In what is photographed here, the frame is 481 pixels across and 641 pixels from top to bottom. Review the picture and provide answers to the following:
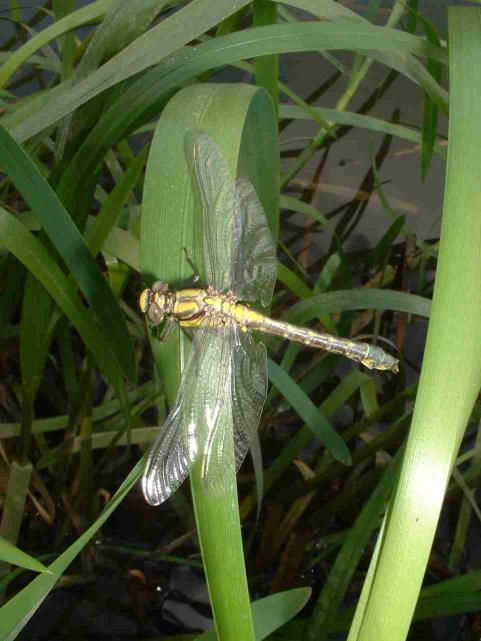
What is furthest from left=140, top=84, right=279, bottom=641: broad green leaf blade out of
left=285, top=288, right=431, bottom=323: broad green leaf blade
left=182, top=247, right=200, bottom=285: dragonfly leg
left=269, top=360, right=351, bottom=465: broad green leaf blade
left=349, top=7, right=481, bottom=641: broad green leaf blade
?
left=285, top=288, right=431, bottom=323: broad green leaf blade

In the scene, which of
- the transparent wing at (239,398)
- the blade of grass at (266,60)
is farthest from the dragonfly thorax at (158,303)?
the blade of grass at (266,60)

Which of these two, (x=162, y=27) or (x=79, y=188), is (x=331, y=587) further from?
(x=162, y=27)

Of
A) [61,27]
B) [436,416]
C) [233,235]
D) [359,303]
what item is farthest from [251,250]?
[436,416]

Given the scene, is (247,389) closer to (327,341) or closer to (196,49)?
(327,341)

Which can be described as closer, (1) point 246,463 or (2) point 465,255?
(2) point 465,255

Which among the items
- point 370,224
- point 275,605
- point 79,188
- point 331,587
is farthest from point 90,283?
point 370,224

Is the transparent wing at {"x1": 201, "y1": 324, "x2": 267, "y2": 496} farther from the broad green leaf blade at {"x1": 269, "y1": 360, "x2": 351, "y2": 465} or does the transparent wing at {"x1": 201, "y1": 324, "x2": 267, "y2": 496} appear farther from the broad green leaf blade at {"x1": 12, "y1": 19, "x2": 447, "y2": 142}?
the broad green leaf blade at {"x1": 12, "y1": 19, "x2": 447, "y2": 142}

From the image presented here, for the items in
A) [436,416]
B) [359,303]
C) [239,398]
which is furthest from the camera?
[359,303]
